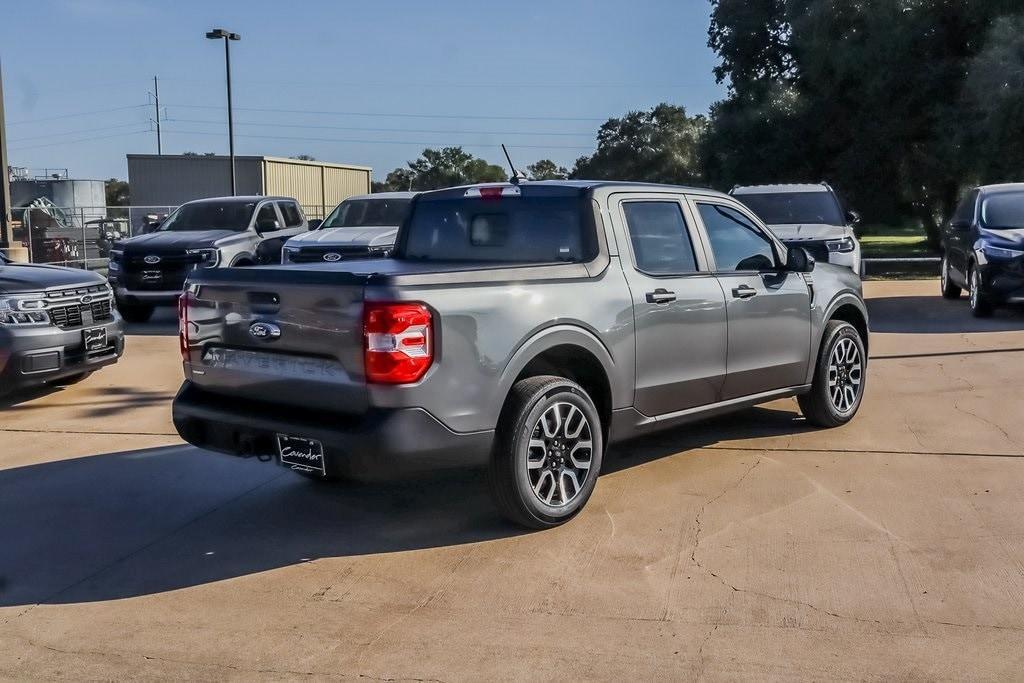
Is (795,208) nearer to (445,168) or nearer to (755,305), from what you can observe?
(755,305)

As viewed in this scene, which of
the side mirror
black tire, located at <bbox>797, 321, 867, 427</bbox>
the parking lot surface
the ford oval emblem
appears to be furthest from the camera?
black tire, located at <bbox>797, 321, 867, 427</bbox>

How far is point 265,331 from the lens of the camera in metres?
5.21

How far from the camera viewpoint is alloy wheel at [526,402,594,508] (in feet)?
17.6

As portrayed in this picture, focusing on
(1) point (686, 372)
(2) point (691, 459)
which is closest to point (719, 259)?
(1) point (686, 372)

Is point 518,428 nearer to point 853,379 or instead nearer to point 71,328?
point 853,379

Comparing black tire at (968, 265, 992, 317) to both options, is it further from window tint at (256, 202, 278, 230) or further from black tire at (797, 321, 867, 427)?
window tint at (256, 202, 278, 230)

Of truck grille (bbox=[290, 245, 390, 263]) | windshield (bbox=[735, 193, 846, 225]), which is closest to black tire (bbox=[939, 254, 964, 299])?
windshield (bbox=[735, 193, 846, 225])

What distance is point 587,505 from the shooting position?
595 centimetres

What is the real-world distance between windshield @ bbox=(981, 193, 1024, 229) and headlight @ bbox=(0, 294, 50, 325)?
37.3 ft

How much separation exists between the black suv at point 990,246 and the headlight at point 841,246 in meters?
1.57

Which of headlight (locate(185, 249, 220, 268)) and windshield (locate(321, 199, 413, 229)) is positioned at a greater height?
windshield (locate(321, 199, 413, 229))

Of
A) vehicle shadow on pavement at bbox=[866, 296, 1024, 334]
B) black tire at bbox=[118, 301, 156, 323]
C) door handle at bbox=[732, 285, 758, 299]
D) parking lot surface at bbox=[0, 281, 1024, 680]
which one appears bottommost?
parking lot surface at bbox=[0, 281, 1024, 680]

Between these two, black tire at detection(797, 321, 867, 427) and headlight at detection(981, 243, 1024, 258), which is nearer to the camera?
black tire at detection(797, 321, 867, 427)

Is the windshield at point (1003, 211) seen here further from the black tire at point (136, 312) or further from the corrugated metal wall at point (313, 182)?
the corrugated metal wall at point (313, 182)
